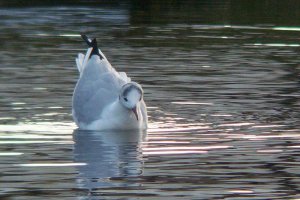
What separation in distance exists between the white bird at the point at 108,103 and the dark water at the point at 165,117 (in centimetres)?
16

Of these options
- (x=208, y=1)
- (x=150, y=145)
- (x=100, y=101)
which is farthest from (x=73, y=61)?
(x=208, y=1)

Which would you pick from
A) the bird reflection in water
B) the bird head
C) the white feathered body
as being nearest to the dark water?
the bird reflection in water

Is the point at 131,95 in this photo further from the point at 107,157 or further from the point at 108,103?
the point at 107,157

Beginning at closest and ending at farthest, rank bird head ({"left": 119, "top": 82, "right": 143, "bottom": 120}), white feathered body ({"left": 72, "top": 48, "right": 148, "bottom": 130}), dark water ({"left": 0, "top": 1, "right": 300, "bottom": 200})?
dark water ({"left": 0, "top": 1, "right": 300, "bottom": 200})
bird head ({"left": 119, "top": 82, "right": 143, "bottom": 120})
white feathered body ({"left": 72, "top": 48, "right": 148, "bottom": 130})

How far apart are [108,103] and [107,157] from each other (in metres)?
2.19

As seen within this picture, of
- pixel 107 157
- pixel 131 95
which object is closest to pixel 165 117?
pixel 131 95

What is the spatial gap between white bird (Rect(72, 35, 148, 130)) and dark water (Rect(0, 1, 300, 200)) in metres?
0.16

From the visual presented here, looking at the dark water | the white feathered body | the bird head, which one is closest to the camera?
the dark water

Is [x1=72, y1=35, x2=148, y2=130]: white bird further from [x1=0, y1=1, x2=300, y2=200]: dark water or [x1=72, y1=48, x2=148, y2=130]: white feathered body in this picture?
[x1=0, y1=1, x2=300, y2=200]: dark water

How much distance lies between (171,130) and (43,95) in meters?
3.19

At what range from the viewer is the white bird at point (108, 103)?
46.6 feet

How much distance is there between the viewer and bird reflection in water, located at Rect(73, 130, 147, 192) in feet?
36.1

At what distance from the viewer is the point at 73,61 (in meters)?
21.5

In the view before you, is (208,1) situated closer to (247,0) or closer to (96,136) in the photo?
(247,0)
